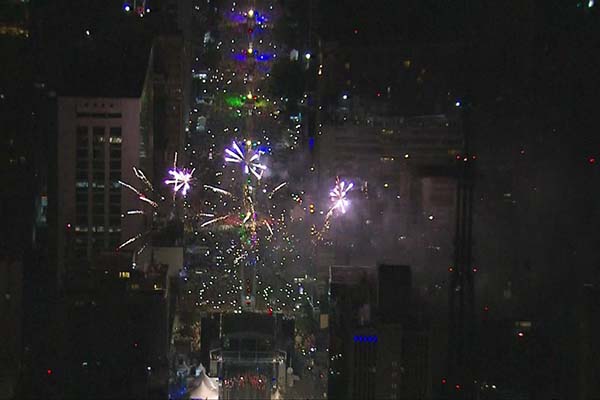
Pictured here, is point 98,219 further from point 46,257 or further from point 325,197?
point 325,197

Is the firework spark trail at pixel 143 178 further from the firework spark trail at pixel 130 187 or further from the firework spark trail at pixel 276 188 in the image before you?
the firework spark trail at pixel 276 188

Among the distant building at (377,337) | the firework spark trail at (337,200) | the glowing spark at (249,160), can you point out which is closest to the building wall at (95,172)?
the glowing spark at (249,160)

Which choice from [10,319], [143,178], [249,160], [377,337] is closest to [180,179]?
[143,178]

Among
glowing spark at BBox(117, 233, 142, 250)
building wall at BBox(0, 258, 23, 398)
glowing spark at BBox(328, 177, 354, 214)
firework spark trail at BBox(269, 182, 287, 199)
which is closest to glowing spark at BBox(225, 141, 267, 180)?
firework spark trail at BBox(269, 182, 287, 199)

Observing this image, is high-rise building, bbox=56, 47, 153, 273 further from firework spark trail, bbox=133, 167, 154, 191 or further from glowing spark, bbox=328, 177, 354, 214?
glowing spark, bbox=328, 177, 354, 214

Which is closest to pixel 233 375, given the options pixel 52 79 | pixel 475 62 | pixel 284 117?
pixel 284 117
